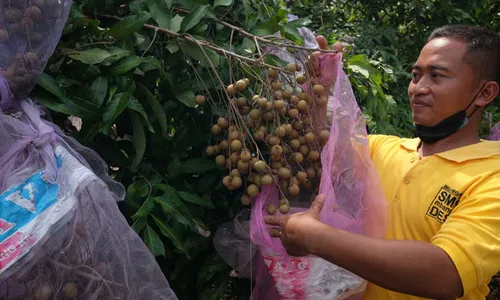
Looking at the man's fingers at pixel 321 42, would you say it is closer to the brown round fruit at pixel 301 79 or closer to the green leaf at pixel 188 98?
the brown round fruit at pixel 301 79

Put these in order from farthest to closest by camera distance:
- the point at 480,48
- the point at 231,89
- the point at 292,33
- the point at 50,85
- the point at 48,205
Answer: the point at 292,33 < the point at 480,48 < the point at 231,89 < the point at 50,85 < the point at 48,205

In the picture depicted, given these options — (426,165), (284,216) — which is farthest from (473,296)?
(284,216)

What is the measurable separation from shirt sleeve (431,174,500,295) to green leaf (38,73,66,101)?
0.72 meters

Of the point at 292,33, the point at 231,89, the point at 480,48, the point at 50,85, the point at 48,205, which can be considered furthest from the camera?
the point at 292,33

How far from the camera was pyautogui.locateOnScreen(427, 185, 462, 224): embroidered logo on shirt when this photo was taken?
1030 millimetres

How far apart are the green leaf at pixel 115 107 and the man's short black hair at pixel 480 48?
69 centimetres

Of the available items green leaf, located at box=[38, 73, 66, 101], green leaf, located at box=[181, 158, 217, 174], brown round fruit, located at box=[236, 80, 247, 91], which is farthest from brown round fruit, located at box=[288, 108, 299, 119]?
green leaf, located at box=[38, 73, 66, 101]

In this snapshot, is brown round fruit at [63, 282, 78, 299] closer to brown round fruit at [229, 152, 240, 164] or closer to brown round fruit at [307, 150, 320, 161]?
brown round fruit at [229, 152, 240, 164]

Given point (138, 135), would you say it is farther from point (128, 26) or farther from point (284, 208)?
point (284, 208)

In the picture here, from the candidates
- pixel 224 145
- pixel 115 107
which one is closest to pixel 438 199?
pixel 224 145

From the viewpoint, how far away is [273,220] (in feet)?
3.40

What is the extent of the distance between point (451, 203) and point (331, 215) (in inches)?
9.4

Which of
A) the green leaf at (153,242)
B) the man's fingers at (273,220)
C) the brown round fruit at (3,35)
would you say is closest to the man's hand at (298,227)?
the man's fingers at (273,220)

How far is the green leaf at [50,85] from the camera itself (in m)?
0.89
